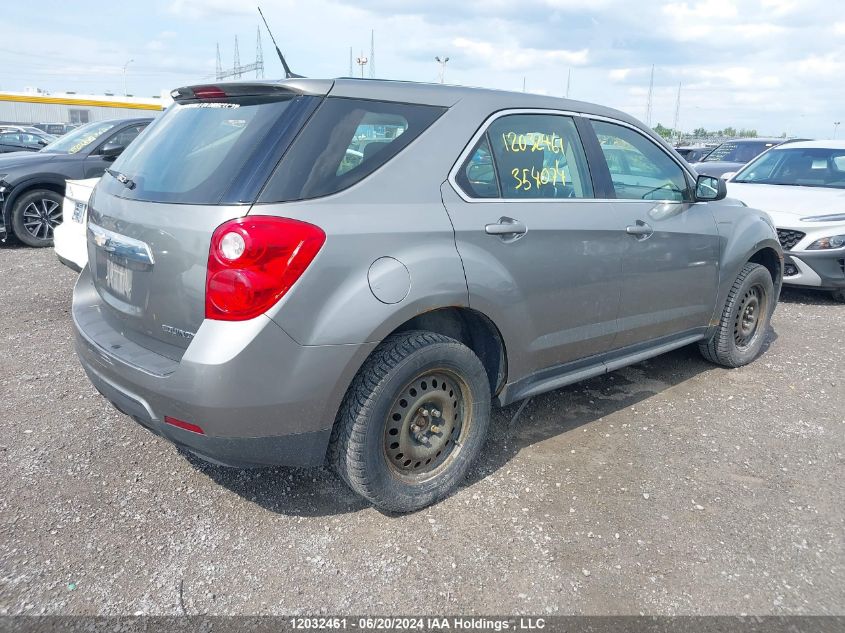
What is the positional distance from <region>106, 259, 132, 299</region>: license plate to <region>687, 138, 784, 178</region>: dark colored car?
11.3 metres

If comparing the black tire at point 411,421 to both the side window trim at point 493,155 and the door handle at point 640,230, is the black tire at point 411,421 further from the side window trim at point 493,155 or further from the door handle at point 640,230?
the door handle at point 640,230

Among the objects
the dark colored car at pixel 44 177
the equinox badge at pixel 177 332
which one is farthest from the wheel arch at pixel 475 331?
the dark colored car at pixel 44 177

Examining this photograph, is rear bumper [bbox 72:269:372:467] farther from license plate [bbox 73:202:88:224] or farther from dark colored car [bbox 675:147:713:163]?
dark colored car [bbox 675:147:713:163]

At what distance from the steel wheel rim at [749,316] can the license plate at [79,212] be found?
4947mm

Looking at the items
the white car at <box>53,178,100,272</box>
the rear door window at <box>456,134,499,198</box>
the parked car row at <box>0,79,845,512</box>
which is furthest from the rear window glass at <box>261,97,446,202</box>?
the white car at <box>53,178,100,272</box>

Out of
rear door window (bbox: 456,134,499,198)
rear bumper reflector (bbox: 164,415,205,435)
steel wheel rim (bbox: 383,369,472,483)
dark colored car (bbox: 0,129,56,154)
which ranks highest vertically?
rear door window (bbox: 456,134,499,198)

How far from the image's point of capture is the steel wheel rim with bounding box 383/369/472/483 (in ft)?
9.45

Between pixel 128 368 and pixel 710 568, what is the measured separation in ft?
7.96

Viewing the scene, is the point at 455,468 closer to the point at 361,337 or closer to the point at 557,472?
the point at 557,472

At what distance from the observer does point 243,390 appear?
2.39m

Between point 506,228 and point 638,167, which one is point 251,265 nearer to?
point 506,228

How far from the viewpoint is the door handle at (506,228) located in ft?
9.75

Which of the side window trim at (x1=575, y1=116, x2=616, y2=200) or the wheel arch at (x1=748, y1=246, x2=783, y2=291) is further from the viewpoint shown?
the wheel arch at (x1=748, y1=246, x2=783, y2=291)

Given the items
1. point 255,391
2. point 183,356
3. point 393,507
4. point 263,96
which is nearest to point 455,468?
point 393,507
